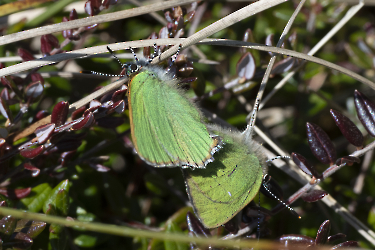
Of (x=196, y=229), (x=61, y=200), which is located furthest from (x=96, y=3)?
Result: (x=196, y=229)

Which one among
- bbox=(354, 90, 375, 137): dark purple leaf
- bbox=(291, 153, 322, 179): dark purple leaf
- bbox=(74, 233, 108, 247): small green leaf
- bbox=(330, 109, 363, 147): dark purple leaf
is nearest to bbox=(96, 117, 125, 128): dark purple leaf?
bbox=(74, 233, 108, 247): small green leaf

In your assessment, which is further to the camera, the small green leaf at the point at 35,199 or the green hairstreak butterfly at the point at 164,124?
the small green leaf at the point at 35,199

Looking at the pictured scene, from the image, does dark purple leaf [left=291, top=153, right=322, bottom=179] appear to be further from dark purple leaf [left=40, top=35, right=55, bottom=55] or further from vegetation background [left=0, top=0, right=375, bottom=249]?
dark purple leaf [left=40, top=35, right=55, bottom=55]

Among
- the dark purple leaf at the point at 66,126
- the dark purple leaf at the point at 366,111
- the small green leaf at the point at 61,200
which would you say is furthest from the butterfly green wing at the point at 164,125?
the dark purple leaf at the point at 366,111

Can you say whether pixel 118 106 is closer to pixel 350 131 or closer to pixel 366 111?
pixel 350 131

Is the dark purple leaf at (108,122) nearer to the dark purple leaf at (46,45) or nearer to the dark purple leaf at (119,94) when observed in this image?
the dark purple leaf at (119,94)

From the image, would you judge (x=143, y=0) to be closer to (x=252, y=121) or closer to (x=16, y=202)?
(x=252, y=121)

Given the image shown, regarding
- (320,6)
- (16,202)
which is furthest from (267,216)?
(320,6)
